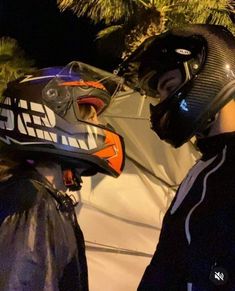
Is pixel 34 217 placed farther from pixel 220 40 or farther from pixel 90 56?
pixel 90 56

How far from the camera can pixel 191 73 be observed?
2180 mm

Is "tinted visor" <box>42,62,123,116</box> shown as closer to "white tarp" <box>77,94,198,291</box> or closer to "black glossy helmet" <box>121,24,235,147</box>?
"black glossy helmet" <box>121,24,235,147</box>

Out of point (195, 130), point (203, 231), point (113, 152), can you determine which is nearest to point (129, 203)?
point (113, 152)

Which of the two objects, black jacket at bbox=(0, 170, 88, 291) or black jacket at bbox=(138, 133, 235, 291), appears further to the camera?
black jacket at bbox=(0, 170, 88, 291)

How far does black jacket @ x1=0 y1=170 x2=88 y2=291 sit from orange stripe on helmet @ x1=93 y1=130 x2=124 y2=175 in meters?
0.28

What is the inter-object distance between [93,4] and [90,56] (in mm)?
3228

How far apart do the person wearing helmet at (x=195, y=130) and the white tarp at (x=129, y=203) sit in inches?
76.1

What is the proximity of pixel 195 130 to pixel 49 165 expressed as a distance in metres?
0.53

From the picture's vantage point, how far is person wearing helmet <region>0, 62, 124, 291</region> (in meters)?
2.09

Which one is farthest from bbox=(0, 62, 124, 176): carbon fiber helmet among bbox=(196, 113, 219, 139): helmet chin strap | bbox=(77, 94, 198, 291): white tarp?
bbox=(77, 94, 198, 291): white tarp

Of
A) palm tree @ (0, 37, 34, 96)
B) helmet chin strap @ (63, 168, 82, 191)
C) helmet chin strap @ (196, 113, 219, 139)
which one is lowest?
palm tree @ (0, 37, 34, 96)

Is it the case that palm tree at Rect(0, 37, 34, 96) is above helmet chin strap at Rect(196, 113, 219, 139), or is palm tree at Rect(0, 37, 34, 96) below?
below

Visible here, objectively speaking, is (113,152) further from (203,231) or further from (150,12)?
(150,12)

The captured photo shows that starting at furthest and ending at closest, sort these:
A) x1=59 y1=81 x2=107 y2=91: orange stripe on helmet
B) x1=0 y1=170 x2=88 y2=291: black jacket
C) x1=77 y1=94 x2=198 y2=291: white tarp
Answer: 1. x1=77 y1=94 x2=198 y2=291: white tarp
2. x1=59 y1=81 x2=107 y2=91: orange stripe on helmet
3. x1=0 y1=170 x2=88 y2=291: black jacket
